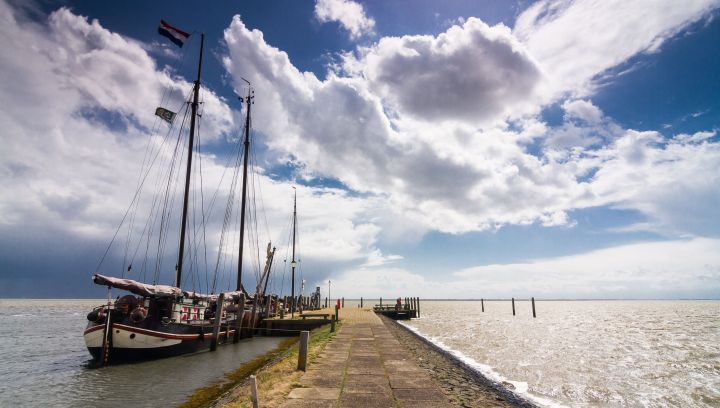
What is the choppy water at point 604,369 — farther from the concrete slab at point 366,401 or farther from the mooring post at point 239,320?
the mooring post at point 239,320

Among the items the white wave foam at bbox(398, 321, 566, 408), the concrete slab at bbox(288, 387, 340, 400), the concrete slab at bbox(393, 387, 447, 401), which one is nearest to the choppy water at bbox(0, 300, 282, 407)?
the concrete slab at bbox(288, 387, 340, 400)

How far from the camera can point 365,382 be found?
31.8 feet

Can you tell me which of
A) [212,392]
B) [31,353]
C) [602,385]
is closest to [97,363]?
[212,392]

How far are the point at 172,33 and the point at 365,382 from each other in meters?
25.0

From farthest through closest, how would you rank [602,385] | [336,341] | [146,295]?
1. [146,295]
2. [336,341]
3. [602,385]

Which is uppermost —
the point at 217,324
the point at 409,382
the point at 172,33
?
the point at 172,33

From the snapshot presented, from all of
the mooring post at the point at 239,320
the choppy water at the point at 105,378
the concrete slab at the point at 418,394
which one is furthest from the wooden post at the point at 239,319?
the concrete slab at the point at 418,394

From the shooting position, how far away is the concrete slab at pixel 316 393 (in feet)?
27.0

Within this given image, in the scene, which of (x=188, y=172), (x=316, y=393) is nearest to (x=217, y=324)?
(x=188, y=172)

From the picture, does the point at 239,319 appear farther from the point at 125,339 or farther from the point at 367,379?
the point at 367,379

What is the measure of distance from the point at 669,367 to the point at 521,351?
7224 millimetres

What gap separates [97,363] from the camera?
1766cm

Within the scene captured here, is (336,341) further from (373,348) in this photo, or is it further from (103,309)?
(103,309)

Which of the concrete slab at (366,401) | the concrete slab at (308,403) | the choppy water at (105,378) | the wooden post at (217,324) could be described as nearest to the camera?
the concrete slab at (308,403)
